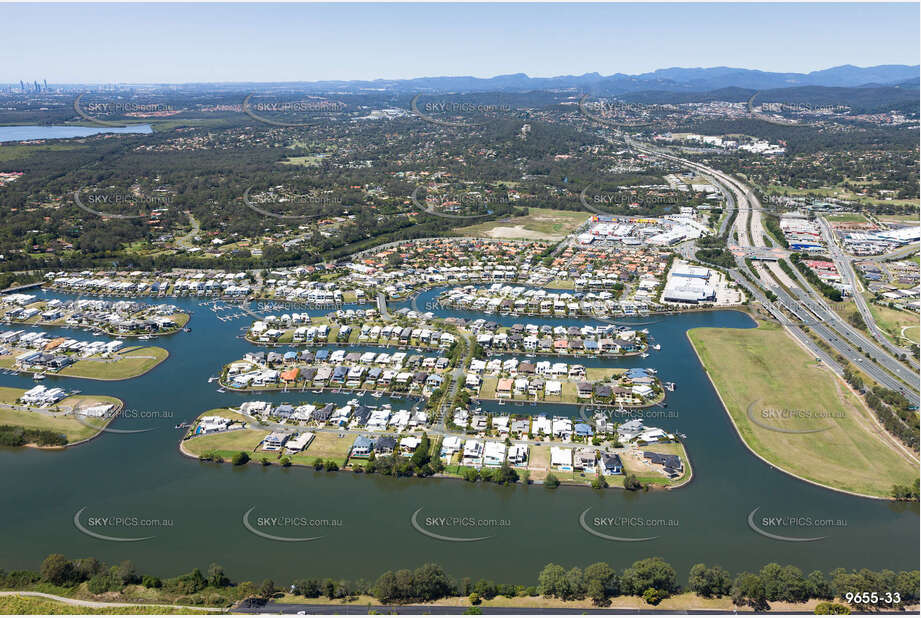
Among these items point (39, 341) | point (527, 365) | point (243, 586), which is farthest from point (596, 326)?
point (39, 341)

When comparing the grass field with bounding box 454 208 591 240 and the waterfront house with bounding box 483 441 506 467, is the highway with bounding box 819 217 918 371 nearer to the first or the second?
the waterfront house with bounding box 483 441 506 467

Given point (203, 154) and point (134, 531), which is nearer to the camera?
point (134, 531)

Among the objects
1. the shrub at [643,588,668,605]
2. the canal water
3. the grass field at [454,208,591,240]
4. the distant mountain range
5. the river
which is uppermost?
the distant mountain range

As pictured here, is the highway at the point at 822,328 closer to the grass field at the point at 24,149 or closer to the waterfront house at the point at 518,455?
the waterfront house at the point at 518,455

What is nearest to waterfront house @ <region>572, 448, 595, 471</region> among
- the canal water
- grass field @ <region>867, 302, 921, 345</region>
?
the canal water

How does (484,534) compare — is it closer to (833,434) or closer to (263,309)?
(833,434)

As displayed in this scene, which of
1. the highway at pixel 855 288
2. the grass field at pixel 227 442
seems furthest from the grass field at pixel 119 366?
the highway at pixel 855 288
